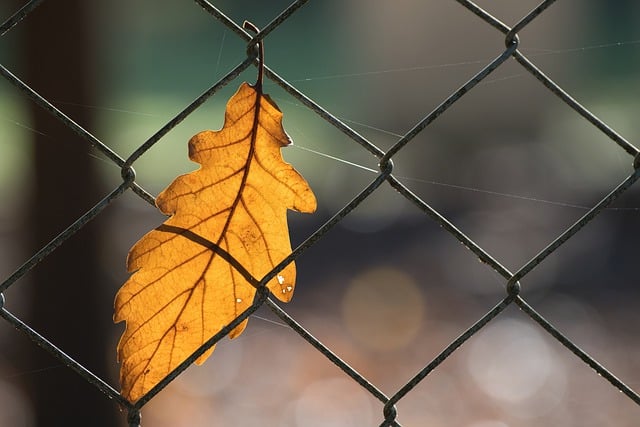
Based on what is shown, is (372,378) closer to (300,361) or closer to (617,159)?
(300,361)

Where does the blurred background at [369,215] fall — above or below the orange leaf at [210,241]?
above

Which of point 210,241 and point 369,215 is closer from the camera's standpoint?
point 210,241

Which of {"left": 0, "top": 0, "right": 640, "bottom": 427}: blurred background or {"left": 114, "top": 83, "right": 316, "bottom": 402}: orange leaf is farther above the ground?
{"left": 0, "top": 0, "right": 640, "bottom": 427}: blurred background

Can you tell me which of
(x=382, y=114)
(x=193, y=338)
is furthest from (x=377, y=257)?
(x=193, y=338)

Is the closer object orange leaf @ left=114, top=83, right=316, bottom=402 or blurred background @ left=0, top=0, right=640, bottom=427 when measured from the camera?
orange leaf @ left=114, top=83, right=316, bottom=402

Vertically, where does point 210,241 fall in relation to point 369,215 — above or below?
below
